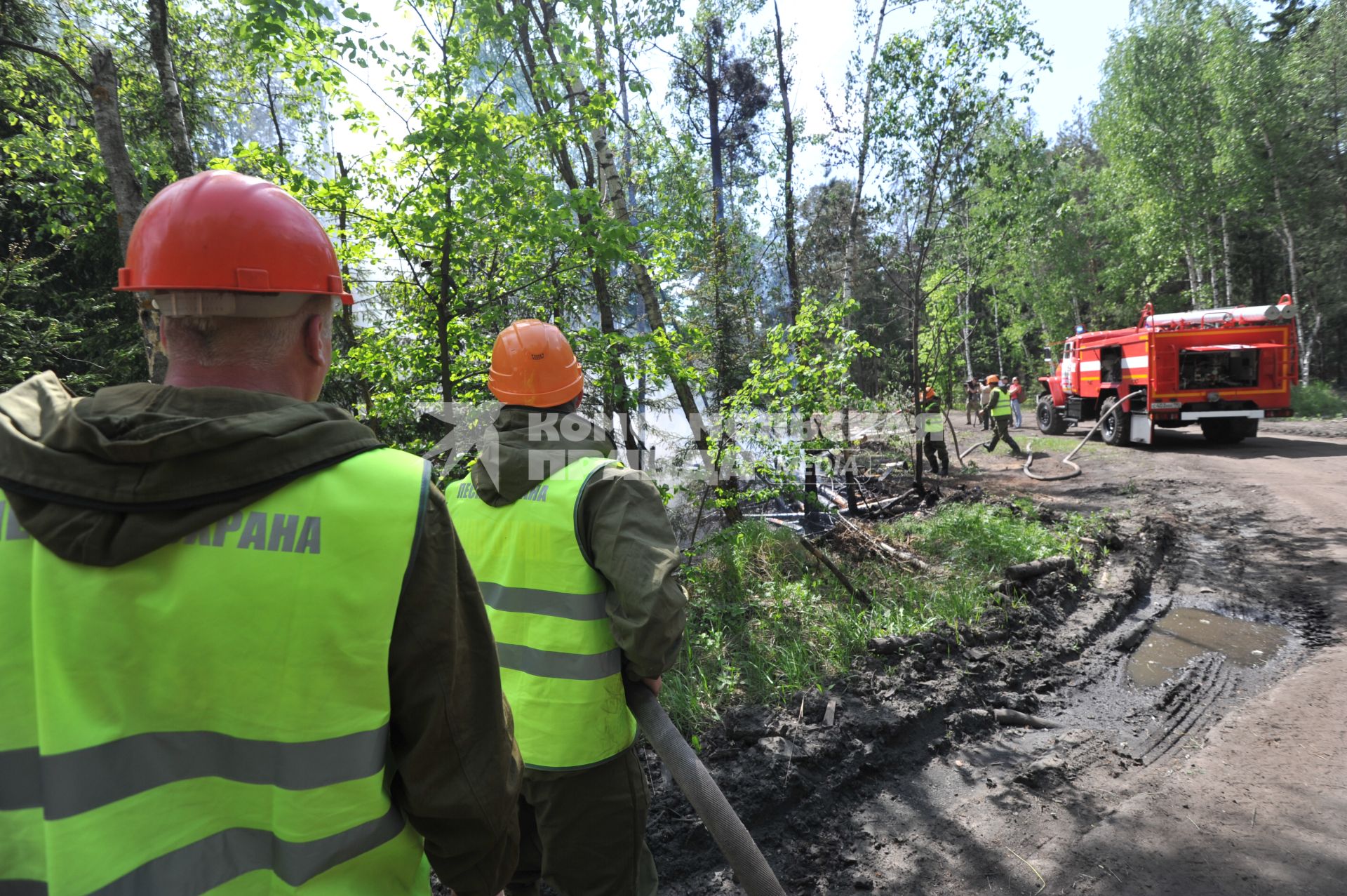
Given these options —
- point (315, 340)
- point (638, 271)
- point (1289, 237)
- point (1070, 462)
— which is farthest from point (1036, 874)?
point (1289, 237)

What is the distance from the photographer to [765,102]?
1806 cm

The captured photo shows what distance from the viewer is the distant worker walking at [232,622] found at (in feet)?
2.99

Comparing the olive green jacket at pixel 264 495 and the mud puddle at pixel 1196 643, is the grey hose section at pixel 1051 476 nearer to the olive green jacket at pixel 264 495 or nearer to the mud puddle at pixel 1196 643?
the mud puddle at pixel 1196 643

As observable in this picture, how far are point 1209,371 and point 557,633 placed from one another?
16688mm

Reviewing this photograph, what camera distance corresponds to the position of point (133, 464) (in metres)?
0.93

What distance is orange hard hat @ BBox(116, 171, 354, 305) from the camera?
3.66 feet

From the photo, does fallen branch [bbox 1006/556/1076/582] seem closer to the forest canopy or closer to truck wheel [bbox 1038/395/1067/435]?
the forest canopy

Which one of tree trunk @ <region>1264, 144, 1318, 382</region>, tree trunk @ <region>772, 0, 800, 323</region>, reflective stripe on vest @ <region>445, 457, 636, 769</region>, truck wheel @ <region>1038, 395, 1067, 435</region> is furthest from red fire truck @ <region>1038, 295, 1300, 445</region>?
reflective stripe on vest @ <region>445, 457, 636, 769</region>

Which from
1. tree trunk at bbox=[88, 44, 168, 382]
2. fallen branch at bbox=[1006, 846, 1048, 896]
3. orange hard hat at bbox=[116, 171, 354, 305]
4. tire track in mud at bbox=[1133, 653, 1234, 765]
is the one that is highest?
tree trunk at bbox=[88, 44, 168, 382]

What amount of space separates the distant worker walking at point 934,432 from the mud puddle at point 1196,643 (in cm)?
610

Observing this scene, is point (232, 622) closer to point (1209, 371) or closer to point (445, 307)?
point (445, 307)

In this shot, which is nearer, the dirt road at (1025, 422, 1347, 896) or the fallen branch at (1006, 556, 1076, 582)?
the dirt road at (1025, 422, 1347, 896)

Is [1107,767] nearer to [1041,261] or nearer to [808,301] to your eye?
[808,301]

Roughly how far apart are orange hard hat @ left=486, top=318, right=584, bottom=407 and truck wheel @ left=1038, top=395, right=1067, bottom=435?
19369mm
